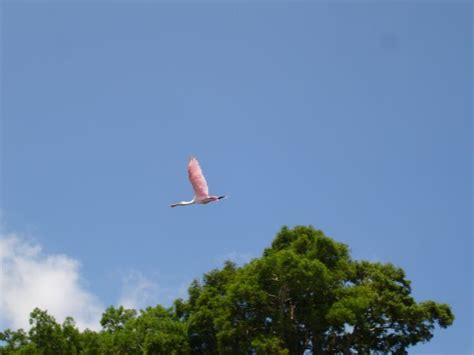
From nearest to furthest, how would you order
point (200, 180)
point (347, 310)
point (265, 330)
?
1. point (200, 180)
2. point (347, 310)
3. point (265, 330)

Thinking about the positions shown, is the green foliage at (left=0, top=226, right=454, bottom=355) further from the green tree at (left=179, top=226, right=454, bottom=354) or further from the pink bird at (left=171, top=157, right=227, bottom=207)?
the pink bird at (left=171, top=157, right=227, bottom=207)

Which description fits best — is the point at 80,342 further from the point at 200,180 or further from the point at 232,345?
the point at 200,180

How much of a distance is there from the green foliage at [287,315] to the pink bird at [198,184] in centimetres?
734

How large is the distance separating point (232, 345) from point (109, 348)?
5.11 meters

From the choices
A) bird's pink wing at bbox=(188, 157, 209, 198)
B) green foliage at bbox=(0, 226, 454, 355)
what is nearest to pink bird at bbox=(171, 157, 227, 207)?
bird's pink wing at bbox=(188, 157, 209, 198)

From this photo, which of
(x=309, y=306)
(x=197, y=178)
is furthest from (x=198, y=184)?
(x=309, y=306)

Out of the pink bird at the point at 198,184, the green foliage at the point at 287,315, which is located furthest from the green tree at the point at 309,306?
the pink bird at the point at 198,184

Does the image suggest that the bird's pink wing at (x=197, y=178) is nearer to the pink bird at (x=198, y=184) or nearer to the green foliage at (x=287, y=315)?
the pink bird at (x=198, y=184)

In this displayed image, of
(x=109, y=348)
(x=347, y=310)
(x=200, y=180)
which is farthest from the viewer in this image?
(x=109, y=348)

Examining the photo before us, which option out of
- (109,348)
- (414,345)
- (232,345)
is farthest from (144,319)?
(414,345)

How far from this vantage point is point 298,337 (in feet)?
76.0

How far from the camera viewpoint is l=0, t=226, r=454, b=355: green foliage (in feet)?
71.9

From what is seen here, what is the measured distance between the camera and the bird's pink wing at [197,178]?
14586 mm

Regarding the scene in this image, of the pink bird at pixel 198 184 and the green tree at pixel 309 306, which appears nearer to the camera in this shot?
the pink bird at pixel 198 184
